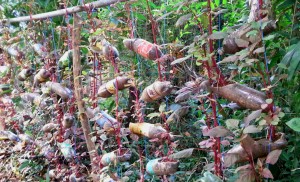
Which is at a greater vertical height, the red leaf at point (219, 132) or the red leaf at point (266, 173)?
the red leaf at point (219, 132)

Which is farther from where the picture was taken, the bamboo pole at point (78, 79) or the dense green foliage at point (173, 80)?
the bamboo pole at point (78, 79)

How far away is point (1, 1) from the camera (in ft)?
8.24

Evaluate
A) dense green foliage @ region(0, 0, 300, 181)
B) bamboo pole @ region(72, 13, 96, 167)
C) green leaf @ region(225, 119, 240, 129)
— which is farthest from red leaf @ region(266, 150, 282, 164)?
bamboo pole @ region(72, 13, 96, 167)

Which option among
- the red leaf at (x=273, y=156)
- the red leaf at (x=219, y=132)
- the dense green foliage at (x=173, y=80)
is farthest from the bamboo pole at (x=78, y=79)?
the red leaf at (x=273, y=156)

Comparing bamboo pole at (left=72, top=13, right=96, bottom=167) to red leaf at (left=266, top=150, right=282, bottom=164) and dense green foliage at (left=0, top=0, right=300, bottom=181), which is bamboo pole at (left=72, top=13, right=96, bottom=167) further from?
red leaf at (left=266, top=150, right=282, bottom=164)

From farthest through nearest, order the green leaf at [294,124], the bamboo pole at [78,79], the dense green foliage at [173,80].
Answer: the bamboo pole at [78,79] < the dense green foliage at [173,80] < the green leaf at [294,124]

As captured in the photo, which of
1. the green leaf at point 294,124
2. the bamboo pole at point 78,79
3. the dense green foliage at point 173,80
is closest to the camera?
the green leaf at point 294,124

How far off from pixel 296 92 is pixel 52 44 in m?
1.59

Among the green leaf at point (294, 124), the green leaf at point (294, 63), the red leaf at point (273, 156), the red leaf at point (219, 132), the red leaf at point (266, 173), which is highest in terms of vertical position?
the green leaf at point (294, 63)

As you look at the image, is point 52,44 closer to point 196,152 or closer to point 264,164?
point 196,152

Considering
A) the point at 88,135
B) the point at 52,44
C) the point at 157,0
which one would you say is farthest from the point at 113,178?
the point at 157,0

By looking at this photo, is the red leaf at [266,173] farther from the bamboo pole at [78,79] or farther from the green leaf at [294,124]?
the bamboo pole at [78,79]

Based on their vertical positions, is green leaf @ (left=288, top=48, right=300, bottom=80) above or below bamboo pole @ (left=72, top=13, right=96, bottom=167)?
above

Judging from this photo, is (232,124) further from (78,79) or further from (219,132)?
(78,79)
